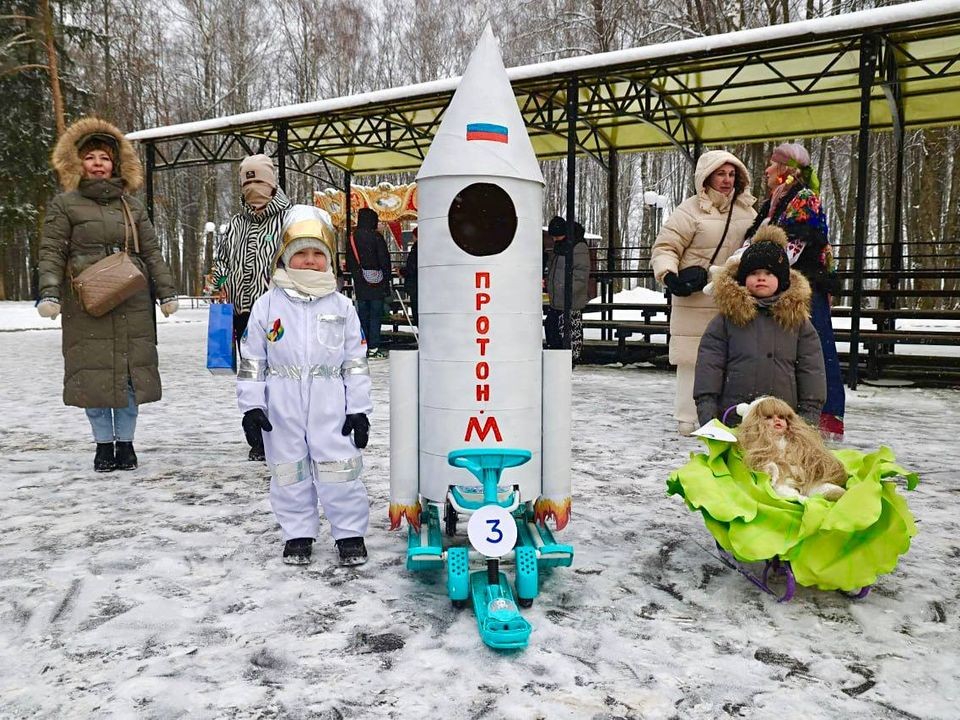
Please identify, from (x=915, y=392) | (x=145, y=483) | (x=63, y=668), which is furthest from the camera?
(x=915, y=392)

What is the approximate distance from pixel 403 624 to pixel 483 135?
68.0 inches

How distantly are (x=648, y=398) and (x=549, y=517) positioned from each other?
439 cm

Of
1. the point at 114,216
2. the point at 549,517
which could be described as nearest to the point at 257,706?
the point at 549,517

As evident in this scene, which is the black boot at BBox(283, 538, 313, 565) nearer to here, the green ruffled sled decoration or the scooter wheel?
the scooter wheel

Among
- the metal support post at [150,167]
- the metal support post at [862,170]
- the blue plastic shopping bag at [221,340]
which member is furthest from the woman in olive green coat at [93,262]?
the metal support post at [150,167]

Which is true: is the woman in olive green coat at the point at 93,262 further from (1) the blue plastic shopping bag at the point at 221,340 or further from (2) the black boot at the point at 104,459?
(1) the blue plastic shopping bag at the point at 221,340

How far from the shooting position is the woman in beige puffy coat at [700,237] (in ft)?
15.5

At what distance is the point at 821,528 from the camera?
2377 millimetres

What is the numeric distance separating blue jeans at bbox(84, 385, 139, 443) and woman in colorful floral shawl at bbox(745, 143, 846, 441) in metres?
3.80

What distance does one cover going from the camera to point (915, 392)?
24.9 ft

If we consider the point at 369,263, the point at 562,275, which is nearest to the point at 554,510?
the point at 562,275

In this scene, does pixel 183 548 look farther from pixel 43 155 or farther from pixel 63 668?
pixel 43 155

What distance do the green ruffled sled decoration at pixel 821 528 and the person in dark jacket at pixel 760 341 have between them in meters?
0.89

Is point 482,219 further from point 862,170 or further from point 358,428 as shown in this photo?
point 862,170
